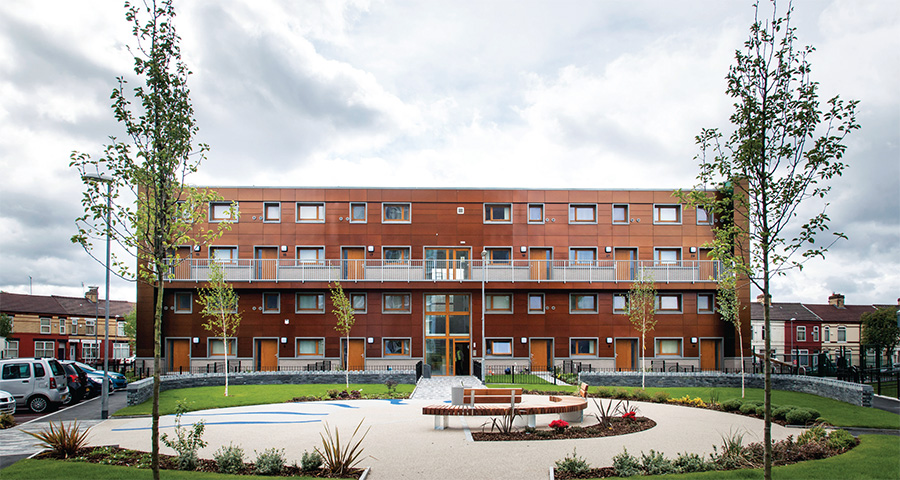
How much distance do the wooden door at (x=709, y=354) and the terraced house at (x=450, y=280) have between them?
0.19ft

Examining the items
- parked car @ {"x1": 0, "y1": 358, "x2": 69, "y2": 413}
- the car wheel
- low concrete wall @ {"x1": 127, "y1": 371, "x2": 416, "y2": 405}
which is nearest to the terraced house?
low concrete wall @ {"x1": 127, "y1": 371, "x2": 416, "y2": 405}

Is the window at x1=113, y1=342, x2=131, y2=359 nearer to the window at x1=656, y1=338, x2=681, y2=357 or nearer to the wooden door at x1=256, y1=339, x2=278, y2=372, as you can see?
the wooden door at x1=256, y1=339, x2=278, y2=372

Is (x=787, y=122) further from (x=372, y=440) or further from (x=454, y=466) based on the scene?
(x=372, y=440)

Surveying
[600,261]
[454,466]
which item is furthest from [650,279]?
[454,466]

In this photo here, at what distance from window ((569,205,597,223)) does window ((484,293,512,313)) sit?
5.97 m

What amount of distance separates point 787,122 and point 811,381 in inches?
739

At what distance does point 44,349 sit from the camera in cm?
6184

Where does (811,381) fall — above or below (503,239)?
below

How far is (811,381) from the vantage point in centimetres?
2381

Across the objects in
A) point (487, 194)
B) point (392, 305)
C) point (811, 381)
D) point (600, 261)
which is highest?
point (487, 194)

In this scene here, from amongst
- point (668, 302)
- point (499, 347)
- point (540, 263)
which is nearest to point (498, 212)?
point (540, 263)

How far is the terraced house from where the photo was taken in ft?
114

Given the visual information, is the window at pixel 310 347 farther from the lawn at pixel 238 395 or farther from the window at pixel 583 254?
the window at pixel 583 254

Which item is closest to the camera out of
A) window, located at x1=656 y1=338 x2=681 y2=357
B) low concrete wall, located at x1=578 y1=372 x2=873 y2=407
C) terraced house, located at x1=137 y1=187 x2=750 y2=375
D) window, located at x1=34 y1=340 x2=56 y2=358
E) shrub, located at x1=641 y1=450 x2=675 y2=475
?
shrub, located at x1=641 y1=450 x2=675 y2=475
